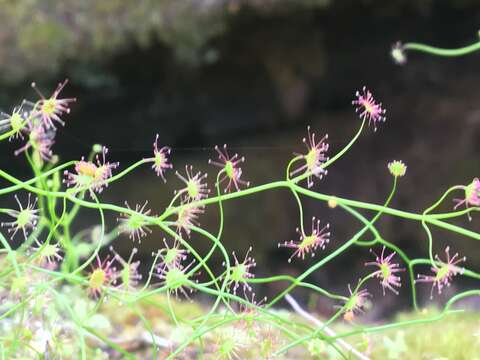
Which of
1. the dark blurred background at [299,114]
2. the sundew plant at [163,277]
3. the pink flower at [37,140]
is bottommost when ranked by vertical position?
the dark blurred background at [299,114]

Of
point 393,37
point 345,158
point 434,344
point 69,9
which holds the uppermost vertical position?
point 69,9

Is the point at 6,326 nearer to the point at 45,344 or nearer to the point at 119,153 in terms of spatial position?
the point at 45,344

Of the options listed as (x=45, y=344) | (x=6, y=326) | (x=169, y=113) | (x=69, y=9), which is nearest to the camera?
(x=45, y=344)

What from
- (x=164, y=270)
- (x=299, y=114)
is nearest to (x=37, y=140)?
(x=164, y=270)

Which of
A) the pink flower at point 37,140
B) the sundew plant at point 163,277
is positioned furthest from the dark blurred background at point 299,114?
the pink flower at point 37,140

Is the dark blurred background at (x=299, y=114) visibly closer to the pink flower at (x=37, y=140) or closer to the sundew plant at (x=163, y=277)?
the sundew plant at (x=163, y=277)

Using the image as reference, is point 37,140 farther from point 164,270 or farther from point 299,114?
point 299,114

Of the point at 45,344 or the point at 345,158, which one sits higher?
the point at 45,344

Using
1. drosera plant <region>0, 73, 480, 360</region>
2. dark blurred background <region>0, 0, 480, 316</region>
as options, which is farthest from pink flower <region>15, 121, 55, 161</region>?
dark blurred background <region>0, 0, 480, 316</region>

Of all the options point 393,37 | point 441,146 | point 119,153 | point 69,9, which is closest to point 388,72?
point 393,37
